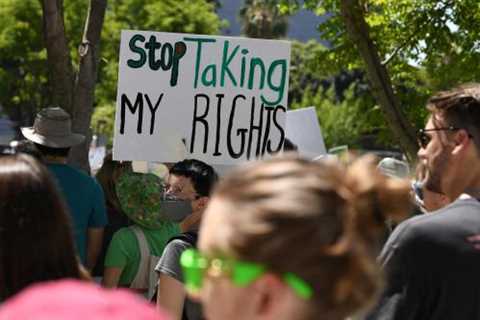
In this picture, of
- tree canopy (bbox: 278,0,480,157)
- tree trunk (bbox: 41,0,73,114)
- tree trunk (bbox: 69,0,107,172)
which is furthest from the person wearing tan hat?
tree canopy (bbox: 278,0,480,157)

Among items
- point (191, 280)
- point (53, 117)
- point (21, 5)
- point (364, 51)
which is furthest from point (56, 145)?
point (21, 5)

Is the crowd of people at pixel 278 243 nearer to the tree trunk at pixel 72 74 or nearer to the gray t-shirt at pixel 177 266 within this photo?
the gray t-shirt at pixel 177 266

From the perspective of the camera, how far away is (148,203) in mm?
4898

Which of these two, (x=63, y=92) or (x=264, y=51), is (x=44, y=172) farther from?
(x=63, y=92)

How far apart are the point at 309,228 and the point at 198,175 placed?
282cm

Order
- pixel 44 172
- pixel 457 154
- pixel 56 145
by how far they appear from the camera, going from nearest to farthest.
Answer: pixel 44 172
pixel 457 154
pixel 56 145

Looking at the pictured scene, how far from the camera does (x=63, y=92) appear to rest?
693cm

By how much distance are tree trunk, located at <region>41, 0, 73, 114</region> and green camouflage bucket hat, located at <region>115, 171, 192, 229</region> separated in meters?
1.90

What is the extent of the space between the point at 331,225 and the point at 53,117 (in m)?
4.06

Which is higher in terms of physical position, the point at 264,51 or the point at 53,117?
the point at 264,51

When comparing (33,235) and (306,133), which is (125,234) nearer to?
(33,235)

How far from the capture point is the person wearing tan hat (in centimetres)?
491

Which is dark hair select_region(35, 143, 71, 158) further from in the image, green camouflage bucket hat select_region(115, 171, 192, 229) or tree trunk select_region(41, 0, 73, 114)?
tree trunk select_region(41, 0, 73, 114)

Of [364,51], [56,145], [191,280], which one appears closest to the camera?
[191,280]
